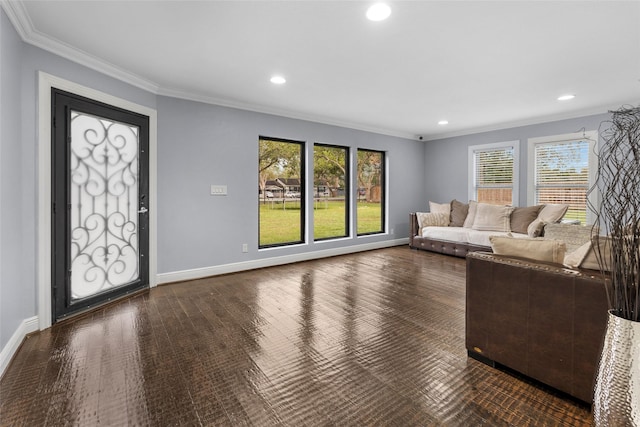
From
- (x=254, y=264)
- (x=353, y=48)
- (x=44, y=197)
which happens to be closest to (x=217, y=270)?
(x=254, y=264)

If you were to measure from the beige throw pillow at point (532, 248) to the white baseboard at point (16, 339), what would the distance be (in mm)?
3414

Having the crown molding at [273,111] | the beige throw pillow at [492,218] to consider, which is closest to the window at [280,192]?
the crown molding at [273,111]

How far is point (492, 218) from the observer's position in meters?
5.71

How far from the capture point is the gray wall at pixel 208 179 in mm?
3979

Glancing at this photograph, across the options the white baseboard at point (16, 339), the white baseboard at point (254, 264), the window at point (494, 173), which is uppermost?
the window at point (494, 173)

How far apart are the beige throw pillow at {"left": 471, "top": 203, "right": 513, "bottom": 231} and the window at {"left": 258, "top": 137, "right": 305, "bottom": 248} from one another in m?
3.40

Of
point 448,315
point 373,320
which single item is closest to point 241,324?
point 373,320

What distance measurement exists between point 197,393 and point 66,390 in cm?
80

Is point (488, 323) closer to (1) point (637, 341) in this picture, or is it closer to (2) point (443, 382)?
(2) point (443, 382)

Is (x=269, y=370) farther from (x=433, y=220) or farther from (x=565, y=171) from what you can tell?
(x=565, y=171)

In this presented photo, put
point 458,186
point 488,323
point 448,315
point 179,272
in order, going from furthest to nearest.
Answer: point 458,186, point 179,272, point 448,315, point 488,323

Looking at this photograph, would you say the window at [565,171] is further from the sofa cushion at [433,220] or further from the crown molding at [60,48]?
the crown molding at [60,48]

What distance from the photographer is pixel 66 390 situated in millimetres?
1826

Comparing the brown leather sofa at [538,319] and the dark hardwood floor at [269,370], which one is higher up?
the brown leather sofa at [538,319]
